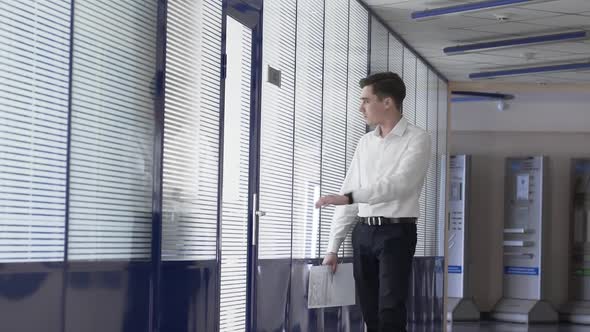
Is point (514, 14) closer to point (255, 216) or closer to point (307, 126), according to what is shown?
point (307, 126)

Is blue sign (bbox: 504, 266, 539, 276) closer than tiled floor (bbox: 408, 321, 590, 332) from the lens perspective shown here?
No

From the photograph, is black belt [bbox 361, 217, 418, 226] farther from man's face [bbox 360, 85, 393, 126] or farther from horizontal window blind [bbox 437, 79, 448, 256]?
horizontal window blind [bbox 437, 79, 448, 256]

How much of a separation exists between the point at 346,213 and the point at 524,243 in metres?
8.34

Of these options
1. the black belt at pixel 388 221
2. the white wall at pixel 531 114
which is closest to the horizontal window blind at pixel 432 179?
the white wall at pixel 531 114

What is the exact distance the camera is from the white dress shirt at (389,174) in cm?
419

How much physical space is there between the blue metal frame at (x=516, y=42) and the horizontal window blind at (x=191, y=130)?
4.39 m

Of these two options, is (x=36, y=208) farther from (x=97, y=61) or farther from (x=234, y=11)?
(x=234, y=11)

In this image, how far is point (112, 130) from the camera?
10.9 ft

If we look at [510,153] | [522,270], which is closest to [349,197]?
[522,270]

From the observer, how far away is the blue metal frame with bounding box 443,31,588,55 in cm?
775

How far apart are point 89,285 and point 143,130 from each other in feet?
2.30

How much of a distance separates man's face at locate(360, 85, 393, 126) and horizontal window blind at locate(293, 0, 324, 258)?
0.98 m

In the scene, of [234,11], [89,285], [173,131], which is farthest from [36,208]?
[234,11]

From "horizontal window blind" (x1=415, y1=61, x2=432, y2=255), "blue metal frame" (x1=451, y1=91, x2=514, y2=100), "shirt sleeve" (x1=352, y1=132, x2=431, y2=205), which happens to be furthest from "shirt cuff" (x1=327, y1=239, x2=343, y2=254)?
"blue metal frame" (x1=451, y1=91, x2=514, y2=100)
